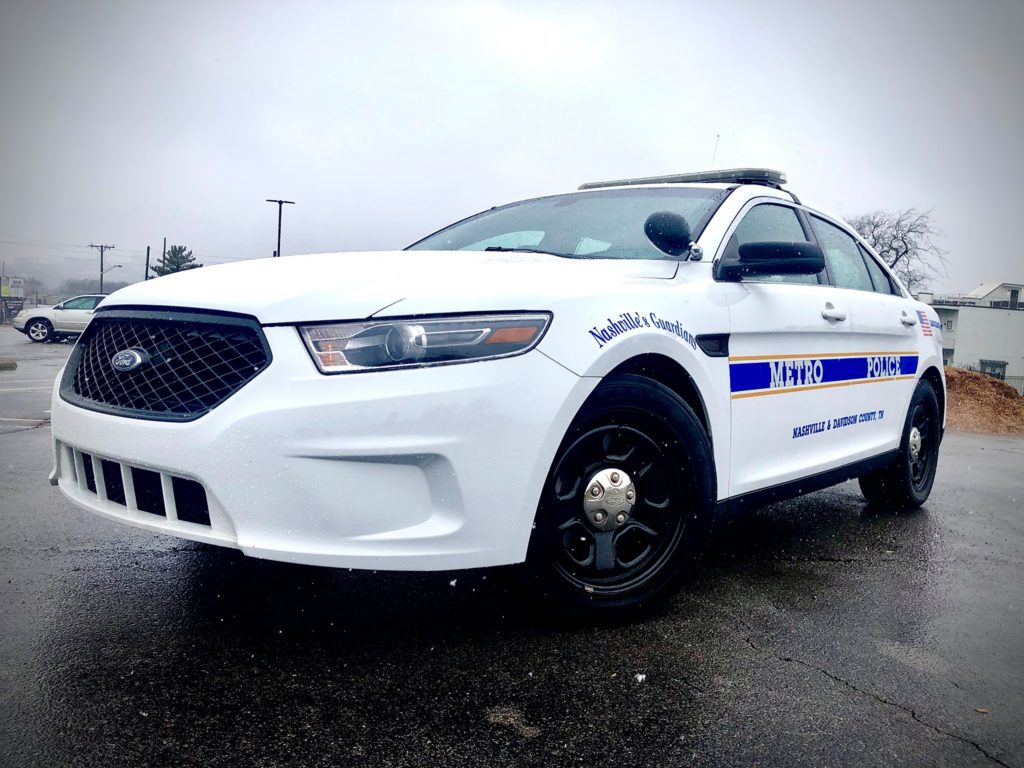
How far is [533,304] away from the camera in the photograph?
246 cm

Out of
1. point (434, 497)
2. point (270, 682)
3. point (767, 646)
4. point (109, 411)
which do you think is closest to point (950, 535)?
point (767, 646)

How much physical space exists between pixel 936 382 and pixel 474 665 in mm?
3991

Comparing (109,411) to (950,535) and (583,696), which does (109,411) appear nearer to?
(583,696)

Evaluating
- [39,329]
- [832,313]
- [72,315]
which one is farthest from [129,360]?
[39,329]

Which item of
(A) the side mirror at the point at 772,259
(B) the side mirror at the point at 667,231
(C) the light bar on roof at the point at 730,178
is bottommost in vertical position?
(A) the side mirror at the point at 772,259

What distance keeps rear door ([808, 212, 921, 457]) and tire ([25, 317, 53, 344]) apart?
2681 cm

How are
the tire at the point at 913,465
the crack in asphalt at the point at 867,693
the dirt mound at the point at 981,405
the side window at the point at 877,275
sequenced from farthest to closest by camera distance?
the dirt mound at the point at 981,405 < the tire at the point at 913,465 < the side window at the point at 877,275 < the crack in asphalt at the point at 867,693

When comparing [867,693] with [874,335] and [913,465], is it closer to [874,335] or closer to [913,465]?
[874,335]

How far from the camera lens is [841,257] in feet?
14.2

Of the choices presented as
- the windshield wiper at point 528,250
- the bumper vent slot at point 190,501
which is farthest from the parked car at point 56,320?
the bumper vent slot at point 190,501

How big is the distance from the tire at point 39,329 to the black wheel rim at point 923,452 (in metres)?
26.8

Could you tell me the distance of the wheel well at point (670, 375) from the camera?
2.79m

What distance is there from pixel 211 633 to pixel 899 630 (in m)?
2.35

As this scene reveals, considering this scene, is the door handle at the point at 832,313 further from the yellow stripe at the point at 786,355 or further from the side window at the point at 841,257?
the side window at the point at 841,257
